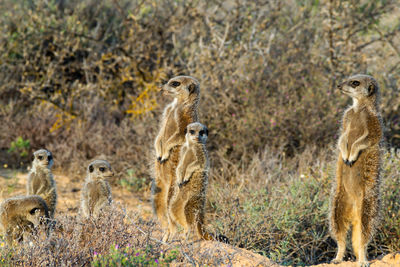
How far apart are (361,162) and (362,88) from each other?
637 millimetres

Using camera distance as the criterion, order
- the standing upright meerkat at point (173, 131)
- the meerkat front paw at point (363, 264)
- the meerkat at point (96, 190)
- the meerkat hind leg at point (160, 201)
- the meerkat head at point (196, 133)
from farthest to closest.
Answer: the meerkat at point (96, 190), the meerkat hind leg at point (160, 201), the standing upright meerkat at point (173, 131), the meerkat front paw at point (363, 264), the meerkat head at point (196, 133)

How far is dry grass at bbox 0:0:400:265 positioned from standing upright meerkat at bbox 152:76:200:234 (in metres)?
0.72

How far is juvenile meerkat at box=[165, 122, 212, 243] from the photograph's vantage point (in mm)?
4207

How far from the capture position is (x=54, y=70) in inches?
361

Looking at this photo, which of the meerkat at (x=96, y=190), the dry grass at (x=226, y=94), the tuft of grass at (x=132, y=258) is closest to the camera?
the tuft of grass at (x=132, y=258)

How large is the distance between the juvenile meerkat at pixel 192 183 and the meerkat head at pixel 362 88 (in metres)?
1.32

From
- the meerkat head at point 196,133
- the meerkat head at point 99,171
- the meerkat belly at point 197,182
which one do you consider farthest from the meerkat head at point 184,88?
the meerkat head at point 99,171

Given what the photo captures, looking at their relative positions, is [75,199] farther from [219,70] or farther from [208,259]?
[208,259]

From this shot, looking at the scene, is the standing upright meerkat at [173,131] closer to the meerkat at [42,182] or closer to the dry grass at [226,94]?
the dry grass at [226,94]

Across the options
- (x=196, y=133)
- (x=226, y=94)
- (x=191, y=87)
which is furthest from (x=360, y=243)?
(x=226, y=94)

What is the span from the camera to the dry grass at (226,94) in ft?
18.1

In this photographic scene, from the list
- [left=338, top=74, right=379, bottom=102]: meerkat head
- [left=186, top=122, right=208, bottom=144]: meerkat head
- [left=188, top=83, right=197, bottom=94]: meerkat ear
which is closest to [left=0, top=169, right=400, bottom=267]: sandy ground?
[left=186, top=122, right=208, bottom=144]: meerkat head

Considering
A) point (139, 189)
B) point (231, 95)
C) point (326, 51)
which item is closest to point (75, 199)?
point (139, 189)

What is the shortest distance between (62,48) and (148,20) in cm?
167
